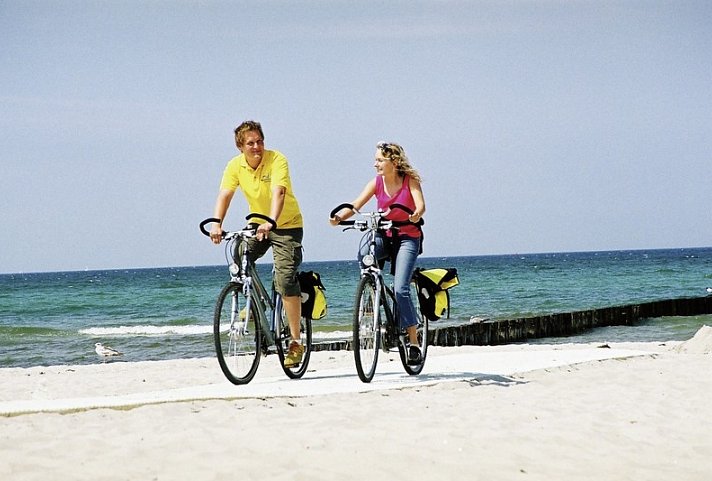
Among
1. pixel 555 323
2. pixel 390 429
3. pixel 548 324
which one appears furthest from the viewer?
pixel 555 323

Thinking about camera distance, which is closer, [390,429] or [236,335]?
[390,429]

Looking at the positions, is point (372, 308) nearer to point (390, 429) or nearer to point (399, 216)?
point (399, 216)

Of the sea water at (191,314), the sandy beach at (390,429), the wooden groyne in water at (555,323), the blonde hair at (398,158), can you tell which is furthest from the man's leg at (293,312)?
the sea water at (191,314)

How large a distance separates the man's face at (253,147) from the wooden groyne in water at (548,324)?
7.72m

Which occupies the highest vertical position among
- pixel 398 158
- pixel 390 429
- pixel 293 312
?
pixel 398 158

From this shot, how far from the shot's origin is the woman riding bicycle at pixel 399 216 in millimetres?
7777

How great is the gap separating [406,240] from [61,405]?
2981mm

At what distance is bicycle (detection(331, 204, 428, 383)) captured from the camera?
7461mm

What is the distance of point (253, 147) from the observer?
7.57 meters

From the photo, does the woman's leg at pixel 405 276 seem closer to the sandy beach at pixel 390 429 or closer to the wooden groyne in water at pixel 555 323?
the sandy beach at pixel 390 429

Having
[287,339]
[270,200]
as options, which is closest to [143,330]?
[287,339]

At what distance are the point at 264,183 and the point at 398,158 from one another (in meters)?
1.12

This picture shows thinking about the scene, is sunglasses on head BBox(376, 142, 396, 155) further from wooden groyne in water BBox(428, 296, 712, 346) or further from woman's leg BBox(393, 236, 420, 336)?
wooden groyne in water BBox(428, 296, 712, 346)

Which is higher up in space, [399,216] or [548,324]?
[399,216]
